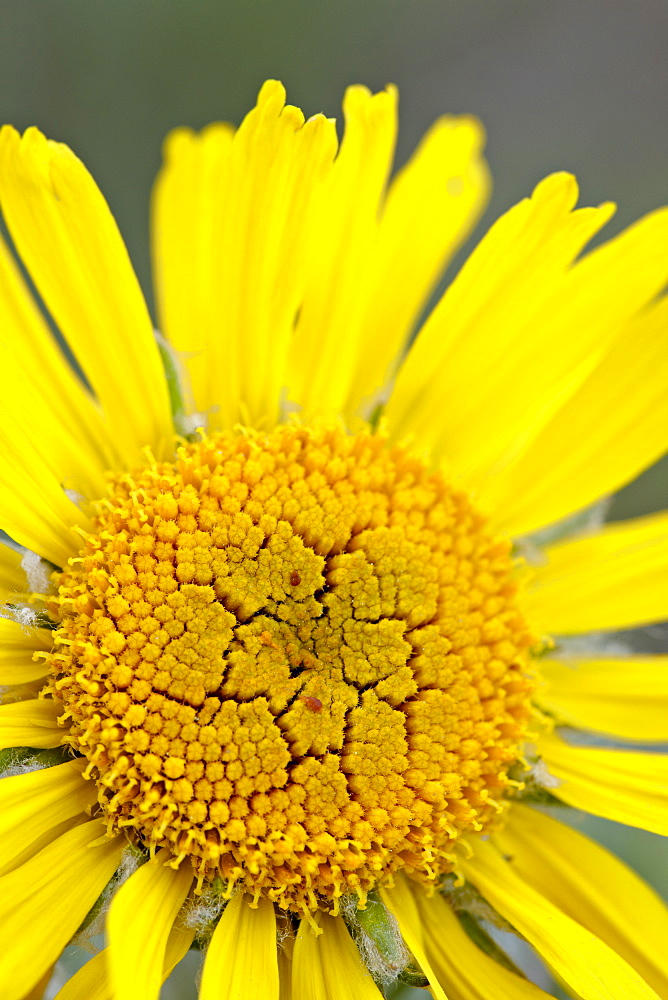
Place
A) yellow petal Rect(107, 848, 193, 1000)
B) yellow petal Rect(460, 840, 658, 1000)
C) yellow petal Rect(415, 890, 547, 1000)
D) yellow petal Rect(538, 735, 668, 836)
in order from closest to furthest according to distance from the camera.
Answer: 1. yellow petal Rect(107, 848, 193, 1000)
2. yellow petal Rect(460, 840, 658, 1000)
3. yellow petal Rect(415, 890, 547, 1000)
4. yellow petal Rect(538, 735, 668, 836)

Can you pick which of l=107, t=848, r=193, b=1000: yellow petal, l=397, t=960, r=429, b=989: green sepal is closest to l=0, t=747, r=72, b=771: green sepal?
l=107, t=848, r=193, b=1000: yellow petal

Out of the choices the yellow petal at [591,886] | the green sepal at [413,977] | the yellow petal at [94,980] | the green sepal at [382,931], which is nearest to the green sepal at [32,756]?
the yellow petal at [94,980]

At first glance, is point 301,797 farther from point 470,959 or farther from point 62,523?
point 62,523

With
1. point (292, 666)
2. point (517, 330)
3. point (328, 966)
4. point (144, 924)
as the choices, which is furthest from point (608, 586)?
point (144, 924)

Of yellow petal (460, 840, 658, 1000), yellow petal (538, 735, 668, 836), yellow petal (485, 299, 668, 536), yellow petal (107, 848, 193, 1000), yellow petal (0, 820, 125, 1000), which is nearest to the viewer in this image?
yellow petal (107, 848, 193, 1000)

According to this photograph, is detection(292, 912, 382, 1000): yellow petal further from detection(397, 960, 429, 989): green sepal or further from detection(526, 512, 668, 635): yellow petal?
detection(526, 512, 668, 635): yellow petal

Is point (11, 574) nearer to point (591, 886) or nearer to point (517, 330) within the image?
point (517, 330)

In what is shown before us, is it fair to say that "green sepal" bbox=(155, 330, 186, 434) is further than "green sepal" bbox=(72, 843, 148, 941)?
Yes
